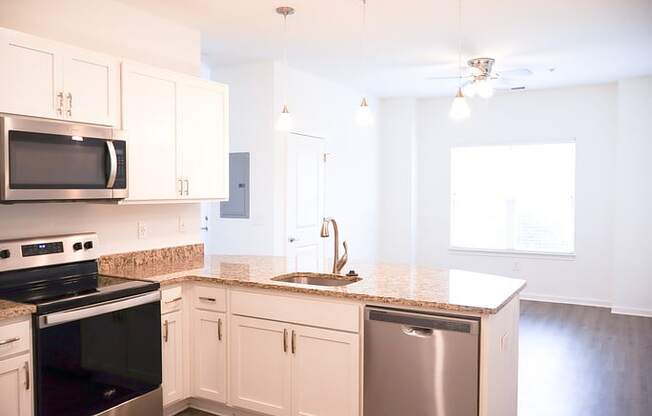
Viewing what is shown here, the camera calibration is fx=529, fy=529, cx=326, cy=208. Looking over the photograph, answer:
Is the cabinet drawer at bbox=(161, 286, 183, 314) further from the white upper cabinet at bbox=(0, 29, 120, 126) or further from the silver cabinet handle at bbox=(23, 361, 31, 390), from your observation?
the white upper cabinet at bbox=(0, 29, 120, 126)

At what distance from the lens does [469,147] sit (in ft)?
23.5

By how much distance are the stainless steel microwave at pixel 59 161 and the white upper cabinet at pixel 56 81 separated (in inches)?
3.3

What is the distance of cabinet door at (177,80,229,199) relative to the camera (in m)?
3.55

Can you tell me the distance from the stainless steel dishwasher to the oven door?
1172 mm

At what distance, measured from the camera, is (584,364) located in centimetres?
424

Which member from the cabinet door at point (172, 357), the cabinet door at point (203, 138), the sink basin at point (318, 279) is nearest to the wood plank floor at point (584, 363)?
the sink basin at point (318, 279)

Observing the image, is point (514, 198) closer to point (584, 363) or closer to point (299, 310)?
point (584, 363)

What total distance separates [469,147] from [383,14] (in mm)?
3742

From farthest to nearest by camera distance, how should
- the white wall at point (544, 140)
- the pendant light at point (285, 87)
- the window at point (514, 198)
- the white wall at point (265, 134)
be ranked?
the window at point (514, 198) → the white wall at point (544, 140) → the white wall at point (265, 134) → the pendant light at point (285, 87)

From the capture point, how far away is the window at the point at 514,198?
260 inches

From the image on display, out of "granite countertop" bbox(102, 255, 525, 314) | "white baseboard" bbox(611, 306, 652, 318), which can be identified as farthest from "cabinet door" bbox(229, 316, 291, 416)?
"white baseboard" bbox(611, 306, 652, 318)

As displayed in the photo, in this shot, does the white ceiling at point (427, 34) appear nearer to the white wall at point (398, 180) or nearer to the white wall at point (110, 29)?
the white wall at point (110, 29)

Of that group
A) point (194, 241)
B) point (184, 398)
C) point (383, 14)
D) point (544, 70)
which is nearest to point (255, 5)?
point (383, 14)

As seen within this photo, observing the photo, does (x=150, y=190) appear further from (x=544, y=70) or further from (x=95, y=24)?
(x=544, y=70)
